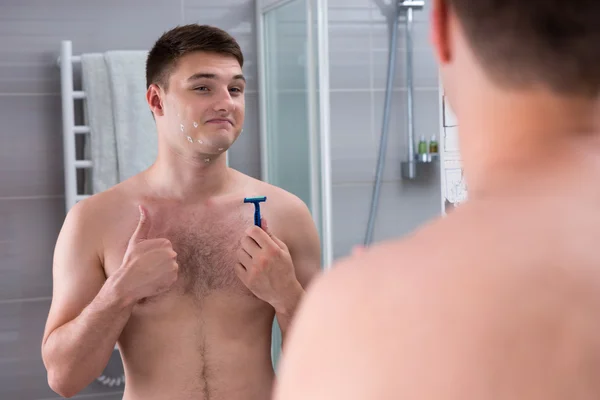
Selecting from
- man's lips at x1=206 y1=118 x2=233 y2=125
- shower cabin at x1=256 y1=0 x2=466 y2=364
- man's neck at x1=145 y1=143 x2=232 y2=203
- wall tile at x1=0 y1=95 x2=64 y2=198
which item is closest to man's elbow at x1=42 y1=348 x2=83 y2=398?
man's neck at x1=145 y1=143 x2=232 y2=203

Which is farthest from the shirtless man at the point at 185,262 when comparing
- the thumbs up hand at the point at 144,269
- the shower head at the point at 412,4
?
the shower head at the point at 412,4

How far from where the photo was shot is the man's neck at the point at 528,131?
34 centimetres

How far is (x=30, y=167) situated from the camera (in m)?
2.35

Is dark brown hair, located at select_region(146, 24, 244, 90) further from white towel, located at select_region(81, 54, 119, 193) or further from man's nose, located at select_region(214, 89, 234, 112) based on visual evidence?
Answer: white towel, located at select_region(81, 54, 119, 193)

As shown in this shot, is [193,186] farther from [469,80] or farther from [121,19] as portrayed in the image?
[469,80]

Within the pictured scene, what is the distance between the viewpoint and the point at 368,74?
6.44ft

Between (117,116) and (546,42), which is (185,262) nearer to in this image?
(117,116)

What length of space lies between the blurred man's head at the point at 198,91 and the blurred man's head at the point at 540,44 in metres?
1.15

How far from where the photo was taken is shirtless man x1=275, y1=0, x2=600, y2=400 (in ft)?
0.98

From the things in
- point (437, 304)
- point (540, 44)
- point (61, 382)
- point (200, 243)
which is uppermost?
point (540, 44)

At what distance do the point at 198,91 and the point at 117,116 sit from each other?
0.85 meters

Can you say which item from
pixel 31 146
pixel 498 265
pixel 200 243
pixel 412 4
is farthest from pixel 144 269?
pixel 31 146

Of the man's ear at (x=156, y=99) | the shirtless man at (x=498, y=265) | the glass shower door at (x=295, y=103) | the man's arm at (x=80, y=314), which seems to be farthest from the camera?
the glass shower door at (x=295, y=103)

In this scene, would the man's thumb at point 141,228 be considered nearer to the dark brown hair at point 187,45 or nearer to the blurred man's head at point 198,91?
the blurred man's head at point 198,91
